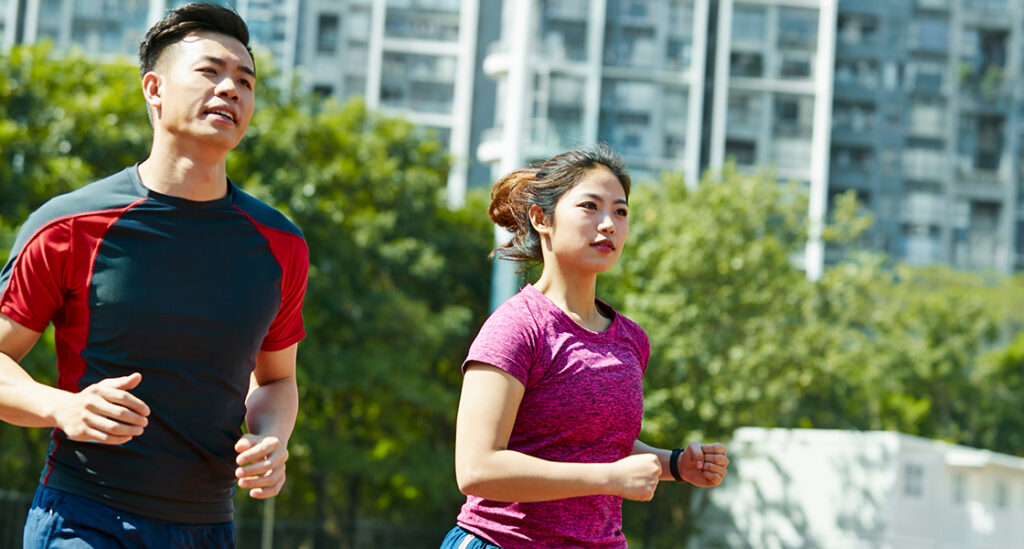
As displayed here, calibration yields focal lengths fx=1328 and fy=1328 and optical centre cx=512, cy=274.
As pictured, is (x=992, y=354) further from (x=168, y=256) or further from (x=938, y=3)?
(x=168, y=256)

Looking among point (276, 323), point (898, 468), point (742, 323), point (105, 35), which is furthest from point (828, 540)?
point (105, 35)

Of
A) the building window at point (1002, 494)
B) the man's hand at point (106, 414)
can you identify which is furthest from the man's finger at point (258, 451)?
the building window at point (1002, 494)

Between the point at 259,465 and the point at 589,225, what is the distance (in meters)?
1.27

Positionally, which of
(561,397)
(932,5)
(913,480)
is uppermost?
(932,5)

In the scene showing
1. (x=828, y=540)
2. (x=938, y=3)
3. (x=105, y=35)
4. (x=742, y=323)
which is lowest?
(x=828, y=540)

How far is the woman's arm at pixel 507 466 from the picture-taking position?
3.32 m

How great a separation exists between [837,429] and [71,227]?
34052mm

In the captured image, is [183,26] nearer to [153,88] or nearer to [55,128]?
[153,88]

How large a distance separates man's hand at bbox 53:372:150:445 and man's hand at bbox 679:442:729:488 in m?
1.71

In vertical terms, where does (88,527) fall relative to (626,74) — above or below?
below

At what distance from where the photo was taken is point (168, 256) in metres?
3.33

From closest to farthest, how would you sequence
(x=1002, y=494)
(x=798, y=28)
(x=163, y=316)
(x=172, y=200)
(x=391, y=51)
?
1. (x=163, y=316)
2. (x=172, y=200)
3. (x=1002, y=494)
4. (x=798, y=28)
5. (x=391, y=51)

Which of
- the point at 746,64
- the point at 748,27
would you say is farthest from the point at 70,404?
the point at 748,27

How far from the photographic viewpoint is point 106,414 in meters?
2.86
